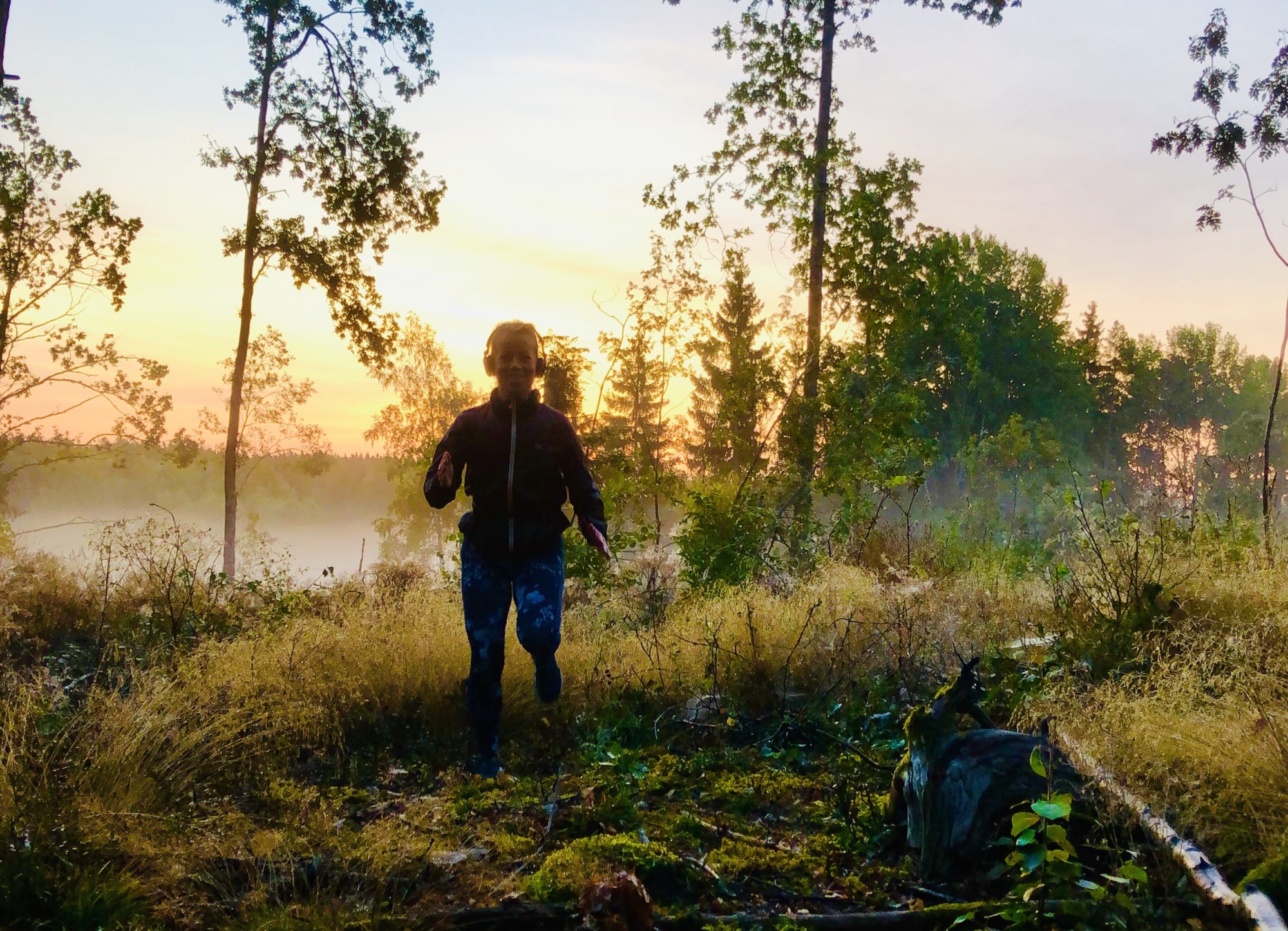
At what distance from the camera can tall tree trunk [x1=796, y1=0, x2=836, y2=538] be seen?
11031 millimetres

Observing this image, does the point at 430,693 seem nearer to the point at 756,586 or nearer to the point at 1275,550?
the point at 756,586

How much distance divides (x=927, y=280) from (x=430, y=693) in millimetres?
8473

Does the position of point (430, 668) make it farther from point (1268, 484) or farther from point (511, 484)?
point (1268, 484)

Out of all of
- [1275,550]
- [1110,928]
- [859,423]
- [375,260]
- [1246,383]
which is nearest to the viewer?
[1110,928]

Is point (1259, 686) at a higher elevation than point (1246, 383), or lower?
lower

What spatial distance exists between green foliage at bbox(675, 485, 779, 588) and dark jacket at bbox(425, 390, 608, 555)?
430 centimetres

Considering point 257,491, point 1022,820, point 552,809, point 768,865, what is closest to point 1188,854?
point 1022,820

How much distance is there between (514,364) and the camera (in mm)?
4617

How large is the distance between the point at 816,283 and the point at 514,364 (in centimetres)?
987

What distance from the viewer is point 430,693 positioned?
5301 millimetres

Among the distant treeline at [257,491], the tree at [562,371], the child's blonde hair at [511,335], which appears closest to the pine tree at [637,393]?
the tree at [562,371]

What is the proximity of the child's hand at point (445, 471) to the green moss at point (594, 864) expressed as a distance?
6.58ft

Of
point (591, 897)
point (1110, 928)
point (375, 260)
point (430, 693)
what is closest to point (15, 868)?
point (591, 897)

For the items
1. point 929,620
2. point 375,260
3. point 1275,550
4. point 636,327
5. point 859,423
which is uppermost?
point 375,260
